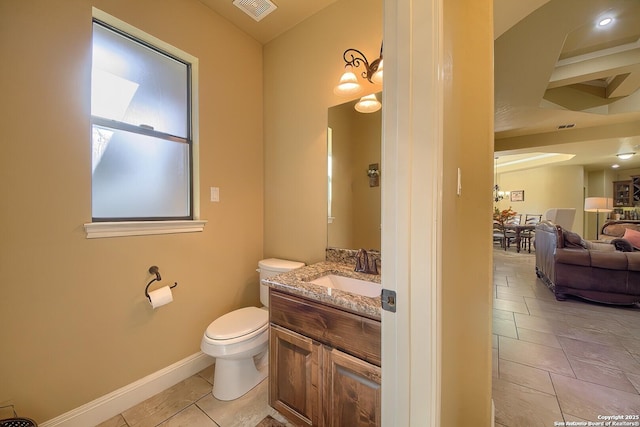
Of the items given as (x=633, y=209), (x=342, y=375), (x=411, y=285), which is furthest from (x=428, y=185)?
(x=633, y=209)

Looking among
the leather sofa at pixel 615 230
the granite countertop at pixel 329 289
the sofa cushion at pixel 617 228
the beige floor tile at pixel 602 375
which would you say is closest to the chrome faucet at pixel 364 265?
the granite countertop at pixel 329 289

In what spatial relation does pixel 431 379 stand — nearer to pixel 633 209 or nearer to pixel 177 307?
pixel 177 307

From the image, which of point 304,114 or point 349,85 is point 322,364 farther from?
point 304,114

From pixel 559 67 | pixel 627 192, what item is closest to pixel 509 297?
pixel 559 67

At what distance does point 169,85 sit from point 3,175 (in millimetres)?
1120

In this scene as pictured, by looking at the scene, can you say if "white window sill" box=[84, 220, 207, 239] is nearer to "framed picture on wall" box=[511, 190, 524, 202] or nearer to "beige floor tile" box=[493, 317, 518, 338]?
"beige floor tile" box=[493, 317, 518, 338]

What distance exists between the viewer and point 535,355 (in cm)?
210

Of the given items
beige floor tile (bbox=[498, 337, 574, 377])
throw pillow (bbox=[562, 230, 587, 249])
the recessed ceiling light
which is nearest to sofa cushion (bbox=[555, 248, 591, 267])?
throw pillow (bbox=[562, 230, 587, 249])

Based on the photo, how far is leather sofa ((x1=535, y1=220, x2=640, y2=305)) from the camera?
9.68 ft

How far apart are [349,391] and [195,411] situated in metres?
1.10

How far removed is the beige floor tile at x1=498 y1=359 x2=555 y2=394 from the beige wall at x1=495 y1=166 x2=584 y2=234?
26.0ft

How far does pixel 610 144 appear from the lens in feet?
15.7

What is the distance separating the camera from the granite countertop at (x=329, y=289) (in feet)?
3.44

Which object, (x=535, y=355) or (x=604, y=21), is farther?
(x=604, y=21)
